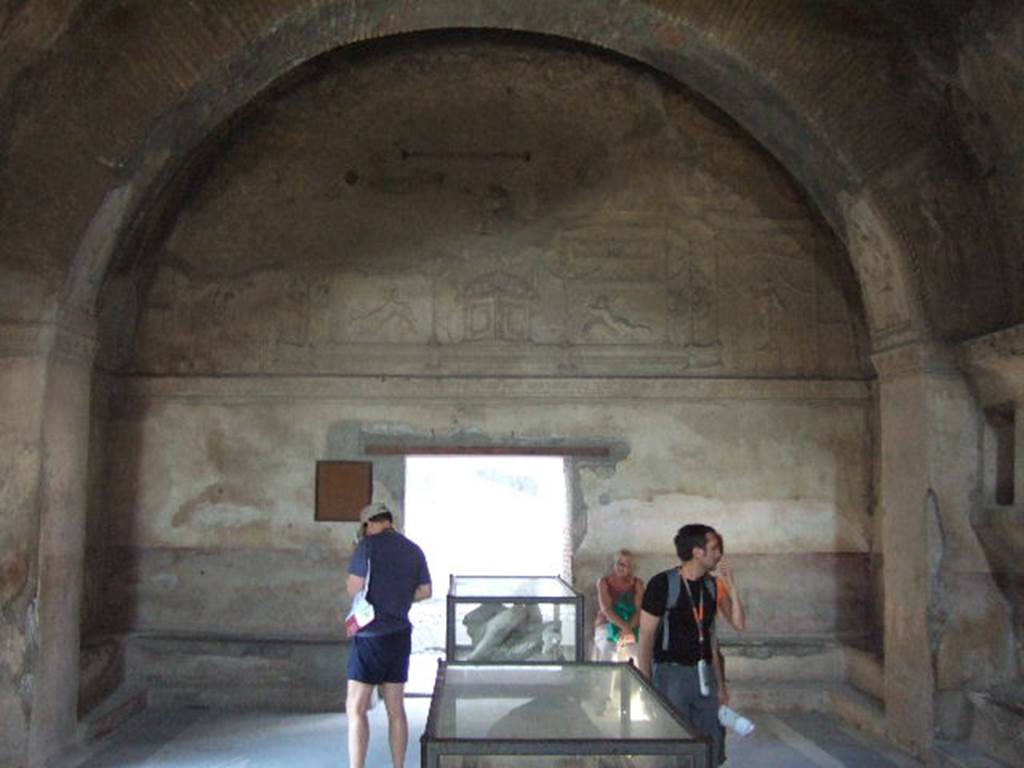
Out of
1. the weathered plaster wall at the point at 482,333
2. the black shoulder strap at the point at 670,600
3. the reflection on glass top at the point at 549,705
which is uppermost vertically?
the weathered plaster wall at the point at 482,333

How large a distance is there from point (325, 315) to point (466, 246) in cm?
129

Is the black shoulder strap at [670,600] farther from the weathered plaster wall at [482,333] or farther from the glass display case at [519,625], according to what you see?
the weathered plaster wall at [482,333]

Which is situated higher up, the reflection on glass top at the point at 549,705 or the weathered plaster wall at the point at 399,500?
the weathered plaster wall at the point at 399,500

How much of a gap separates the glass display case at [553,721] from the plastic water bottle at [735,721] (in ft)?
1.65

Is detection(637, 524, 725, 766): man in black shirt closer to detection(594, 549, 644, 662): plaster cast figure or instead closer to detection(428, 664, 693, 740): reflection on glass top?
detection(428, 664, 693, 740): reflection on glass top

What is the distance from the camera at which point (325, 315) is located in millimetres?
8445

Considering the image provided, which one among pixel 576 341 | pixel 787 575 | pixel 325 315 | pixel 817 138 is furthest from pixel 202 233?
pixel 787 575

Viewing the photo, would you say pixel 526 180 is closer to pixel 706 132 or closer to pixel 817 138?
pixel 706 132

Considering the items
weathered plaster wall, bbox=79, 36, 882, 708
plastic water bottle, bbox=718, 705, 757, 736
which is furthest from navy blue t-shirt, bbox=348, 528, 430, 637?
weathered plaster wall, bbox=79, 36, 882, 708

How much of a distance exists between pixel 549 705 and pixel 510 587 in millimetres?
3162

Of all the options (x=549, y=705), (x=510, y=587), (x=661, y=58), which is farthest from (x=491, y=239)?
(x=549, y=705)

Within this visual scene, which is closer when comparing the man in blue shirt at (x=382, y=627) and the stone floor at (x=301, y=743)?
the man in blue shirt at (x=382, y=627)

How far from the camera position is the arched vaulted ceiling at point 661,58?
583cm

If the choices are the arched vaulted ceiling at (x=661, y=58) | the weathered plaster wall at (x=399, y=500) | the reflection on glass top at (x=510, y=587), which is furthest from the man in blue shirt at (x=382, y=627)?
the weathered plaster wall at (x=399, y=500)
